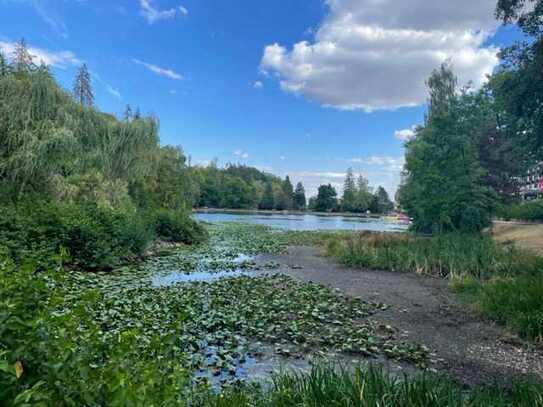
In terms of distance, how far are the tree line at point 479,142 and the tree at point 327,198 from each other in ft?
205

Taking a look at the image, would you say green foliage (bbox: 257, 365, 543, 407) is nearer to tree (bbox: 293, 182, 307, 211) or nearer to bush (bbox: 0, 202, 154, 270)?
bush (bbox: 0, 202, 154, 270)

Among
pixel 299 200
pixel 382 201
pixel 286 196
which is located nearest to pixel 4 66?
pixel 286 196

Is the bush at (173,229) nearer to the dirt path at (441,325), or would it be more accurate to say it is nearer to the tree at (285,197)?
the dirt path at (441,325)

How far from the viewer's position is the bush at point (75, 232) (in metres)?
8.28

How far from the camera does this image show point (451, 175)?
712 inches

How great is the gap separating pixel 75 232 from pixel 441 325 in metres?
8.70

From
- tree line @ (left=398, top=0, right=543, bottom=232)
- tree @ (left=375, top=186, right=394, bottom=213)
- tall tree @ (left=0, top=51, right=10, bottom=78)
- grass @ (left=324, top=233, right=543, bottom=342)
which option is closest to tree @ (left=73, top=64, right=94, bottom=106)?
tall tree @ (left=0, top=51, right=10, bottom=78)

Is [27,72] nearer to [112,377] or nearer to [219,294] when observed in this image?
[219,294]

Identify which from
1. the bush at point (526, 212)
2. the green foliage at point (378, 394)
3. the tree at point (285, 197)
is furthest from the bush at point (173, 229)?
the tree at point (285, 197)

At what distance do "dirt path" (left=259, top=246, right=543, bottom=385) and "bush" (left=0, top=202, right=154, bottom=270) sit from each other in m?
5.03

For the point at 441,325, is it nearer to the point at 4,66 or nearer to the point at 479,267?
the point at 479,267

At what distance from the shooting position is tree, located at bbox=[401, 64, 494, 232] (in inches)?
694

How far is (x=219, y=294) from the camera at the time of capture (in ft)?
26.1

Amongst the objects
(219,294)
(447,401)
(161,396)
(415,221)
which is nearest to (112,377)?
(161,396)
